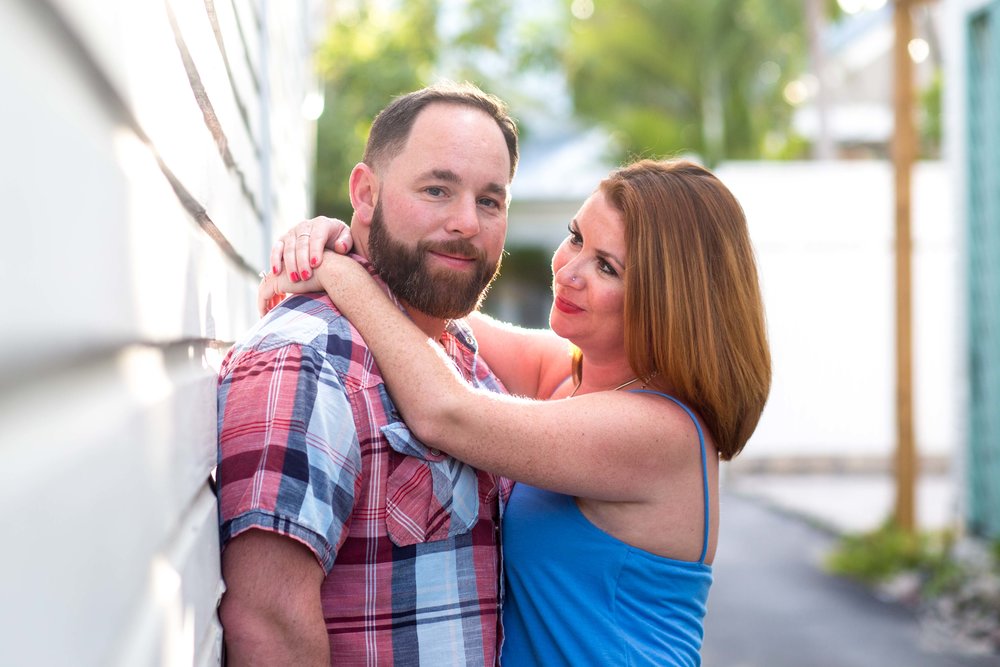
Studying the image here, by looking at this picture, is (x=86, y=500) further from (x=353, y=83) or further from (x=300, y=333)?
(x=353, y=83)

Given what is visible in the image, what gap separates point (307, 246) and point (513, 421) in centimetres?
55

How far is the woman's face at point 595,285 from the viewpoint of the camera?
93.8 inches

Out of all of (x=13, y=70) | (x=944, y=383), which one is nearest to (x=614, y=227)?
(x=13, y=70)

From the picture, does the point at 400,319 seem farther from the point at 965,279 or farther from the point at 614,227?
the point at 965,279

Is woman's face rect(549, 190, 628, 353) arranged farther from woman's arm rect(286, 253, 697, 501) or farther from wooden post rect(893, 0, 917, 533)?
wooden post rect(893, 0, 917, 533)

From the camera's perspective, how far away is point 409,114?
2205 mm

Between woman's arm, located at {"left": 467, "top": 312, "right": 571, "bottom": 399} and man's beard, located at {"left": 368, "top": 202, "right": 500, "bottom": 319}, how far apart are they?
74 centimetres

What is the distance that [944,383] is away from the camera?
13469 mm

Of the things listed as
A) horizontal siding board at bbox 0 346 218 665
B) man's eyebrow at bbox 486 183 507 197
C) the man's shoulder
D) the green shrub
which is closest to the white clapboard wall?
horizontal siding board at bbox 0 346 218 665

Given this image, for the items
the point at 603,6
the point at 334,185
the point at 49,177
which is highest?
the point at 603,6

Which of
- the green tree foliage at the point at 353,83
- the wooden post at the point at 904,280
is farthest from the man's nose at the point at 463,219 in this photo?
the green tree foliage at the point at 353,83

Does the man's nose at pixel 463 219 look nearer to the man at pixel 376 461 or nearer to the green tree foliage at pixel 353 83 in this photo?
the man at pixel 376 461

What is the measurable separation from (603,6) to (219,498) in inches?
822

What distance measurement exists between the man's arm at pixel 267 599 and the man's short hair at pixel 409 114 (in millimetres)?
927
